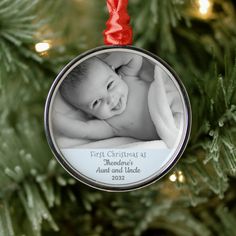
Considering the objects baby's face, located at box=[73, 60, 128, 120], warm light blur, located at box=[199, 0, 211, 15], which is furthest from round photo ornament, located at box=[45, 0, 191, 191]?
warm light blur, located at box=[199, 0, 211, 15]

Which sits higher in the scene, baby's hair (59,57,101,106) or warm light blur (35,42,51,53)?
warm light blur (35,42,51,53)

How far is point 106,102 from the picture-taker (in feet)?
1.61

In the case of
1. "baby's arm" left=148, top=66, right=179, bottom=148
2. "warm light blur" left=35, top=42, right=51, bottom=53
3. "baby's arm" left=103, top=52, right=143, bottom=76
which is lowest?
"baby's arm" left=148, top=66, right=179, bottom=148

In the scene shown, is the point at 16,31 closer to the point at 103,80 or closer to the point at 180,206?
the point at 103,80

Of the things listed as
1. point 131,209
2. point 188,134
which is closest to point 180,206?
point 131,209

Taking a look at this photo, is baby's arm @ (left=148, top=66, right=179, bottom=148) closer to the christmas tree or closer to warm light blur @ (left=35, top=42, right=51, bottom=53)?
the christmas tree

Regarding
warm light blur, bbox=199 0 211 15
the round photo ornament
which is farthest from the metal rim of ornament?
warm light blur, bbox=199 0 211 15

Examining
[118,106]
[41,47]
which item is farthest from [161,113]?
[41,47]

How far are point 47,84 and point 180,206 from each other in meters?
0.23

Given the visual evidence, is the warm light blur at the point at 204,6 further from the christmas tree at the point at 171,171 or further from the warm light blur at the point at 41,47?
the warm light blur at the point at 41,47

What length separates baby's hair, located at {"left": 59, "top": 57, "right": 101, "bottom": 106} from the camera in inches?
19.2

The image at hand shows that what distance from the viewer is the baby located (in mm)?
489

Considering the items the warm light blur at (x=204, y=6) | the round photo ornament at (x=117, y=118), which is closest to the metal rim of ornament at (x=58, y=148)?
the round photo ornament at (x=117, y=118)

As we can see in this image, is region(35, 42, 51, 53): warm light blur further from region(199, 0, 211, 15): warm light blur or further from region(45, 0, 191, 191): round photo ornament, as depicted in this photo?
region(199, 0, 211, 15): warm light blur
